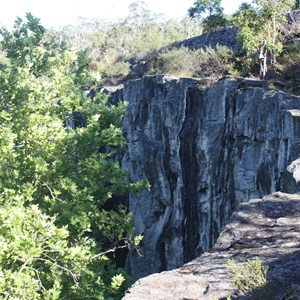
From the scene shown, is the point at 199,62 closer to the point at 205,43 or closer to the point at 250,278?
the point at 205,43

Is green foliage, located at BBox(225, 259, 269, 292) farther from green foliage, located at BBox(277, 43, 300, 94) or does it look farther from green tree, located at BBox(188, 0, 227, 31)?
green tree, located at BBox(188, 0, 227, 31)

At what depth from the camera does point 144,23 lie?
6394 cm

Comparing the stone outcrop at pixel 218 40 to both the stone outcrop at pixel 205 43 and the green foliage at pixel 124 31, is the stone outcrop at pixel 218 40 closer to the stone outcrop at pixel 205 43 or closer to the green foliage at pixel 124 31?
the stone outcrop at pixel 205 43

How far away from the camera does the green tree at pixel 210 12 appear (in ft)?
92.6

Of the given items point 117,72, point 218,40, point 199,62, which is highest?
point 218,40

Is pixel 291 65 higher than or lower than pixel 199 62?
lower

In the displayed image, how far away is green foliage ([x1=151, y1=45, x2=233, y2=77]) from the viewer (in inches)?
720

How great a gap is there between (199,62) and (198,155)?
277 inches

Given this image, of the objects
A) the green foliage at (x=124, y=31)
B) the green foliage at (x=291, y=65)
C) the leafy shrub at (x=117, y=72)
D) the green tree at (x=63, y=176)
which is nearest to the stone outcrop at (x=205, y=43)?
the leafy shrub at (x=117, y=72)

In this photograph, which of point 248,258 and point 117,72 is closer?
point 248,258

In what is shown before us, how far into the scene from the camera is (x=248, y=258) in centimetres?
457

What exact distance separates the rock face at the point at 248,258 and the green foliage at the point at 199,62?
11621 millimetres

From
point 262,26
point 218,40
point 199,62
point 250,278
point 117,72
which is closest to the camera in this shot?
point 250,278

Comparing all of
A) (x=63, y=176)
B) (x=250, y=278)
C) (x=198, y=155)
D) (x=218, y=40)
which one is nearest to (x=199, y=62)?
(x=218, y=40)
